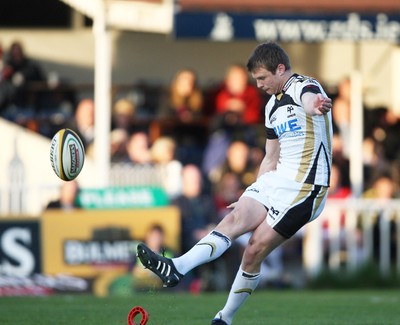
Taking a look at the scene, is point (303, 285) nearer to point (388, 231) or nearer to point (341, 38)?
point (388, 231)

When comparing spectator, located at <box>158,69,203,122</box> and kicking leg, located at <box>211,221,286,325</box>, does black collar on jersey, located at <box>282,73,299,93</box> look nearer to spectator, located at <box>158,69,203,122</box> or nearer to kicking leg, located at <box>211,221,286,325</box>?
kicking leg, located at <box>211,221,286,325</box>

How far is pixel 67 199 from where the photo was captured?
1645 cm

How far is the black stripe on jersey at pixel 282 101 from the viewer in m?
9.26

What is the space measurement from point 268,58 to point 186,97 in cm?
957

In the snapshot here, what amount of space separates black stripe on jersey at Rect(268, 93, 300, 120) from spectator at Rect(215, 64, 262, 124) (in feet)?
29.3

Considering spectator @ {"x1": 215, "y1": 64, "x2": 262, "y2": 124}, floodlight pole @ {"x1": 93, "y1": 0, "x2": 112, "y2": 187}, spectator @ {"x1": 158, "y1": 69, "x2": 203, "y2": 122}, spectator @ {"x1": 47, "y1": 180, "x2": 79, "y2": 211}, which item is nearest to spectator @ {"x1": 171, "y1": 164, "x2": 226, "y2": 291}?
floodlight pole @ {"x1": 93, "y1": 0, "x2": 112, "y2": 187}

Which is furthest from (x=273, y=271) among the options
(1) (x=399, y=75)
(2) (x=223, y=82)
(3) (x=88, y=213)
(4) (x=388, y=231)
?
(1) (x=399, y=75)

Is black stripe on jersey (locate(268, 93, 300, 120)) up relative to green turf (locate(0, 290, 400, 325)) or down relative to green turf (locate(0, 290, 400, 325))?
up

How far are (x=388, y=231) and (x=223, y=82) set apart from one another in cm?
444

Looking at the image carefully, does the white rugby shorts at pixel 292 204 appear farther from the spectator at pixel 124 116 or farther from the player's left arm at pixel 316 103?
the spectator at pixel 124 116

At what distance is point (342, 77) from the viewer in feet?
69.6

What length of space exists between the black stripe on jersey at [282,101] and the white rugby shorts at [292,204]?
545mm

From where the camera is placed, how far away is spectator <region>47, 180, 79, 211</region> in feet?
53.8

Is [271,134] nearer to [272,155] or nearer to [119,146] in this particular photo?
[272,155]
